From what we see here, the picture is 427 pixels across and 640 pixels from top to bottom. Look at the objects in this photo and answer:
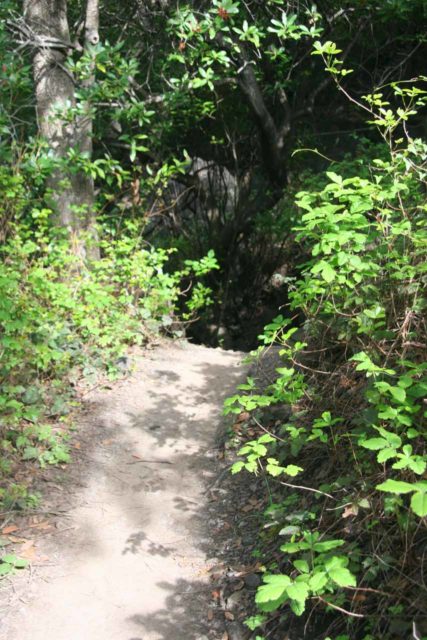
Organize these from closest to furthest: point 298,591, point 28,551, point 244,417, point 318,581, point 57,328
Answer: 1. point 298,591
2. point 318,581
3. point 28,551
4. point 244,417
5. point 57,328

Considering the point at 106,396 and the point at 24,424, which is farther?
the point at 106,396

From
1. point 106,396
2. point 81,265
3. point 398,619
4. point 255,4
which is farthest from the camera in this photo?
point 255,4

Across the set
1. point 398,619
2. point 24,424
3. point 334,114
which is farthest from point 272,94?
point 398,619

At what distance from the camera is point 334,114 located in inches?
362

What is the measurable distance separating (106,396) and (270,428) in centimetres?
168

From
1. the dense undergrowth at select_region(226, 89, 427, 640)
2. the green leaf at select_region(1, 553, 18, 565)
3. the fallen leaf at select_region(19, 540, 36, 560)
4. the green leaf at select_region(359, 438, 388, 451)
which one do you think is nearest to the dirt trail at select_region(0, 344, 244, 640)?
the fallen leaf at select_region(19, 540, 36, 560)

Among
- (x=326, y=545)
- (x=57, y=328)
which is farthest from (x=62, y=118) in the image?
(x=326, y=545)

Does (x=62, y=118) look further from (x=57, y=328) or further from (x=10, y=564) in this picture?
(x=10, y=564)

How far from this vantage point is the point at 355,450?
3.07 m

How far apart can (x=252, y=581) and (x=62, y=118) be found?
4925 millimetres

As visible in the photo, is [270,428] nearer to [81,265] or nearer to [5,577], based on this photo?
[5,577]

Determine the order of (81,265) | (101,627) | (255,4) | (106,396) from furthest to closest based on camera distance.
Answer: (255,4)
(81,265)
(106,396)
(101,627)

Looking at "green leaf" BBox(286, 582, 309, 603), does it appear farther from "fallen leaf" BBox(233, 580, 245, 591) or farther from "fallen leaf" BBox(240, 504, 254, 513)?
"fallen leaf" BBox(240, 504, 254, 513)

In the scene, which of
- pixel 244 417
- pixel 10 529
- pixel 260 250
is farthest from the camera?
pixel 260 250
